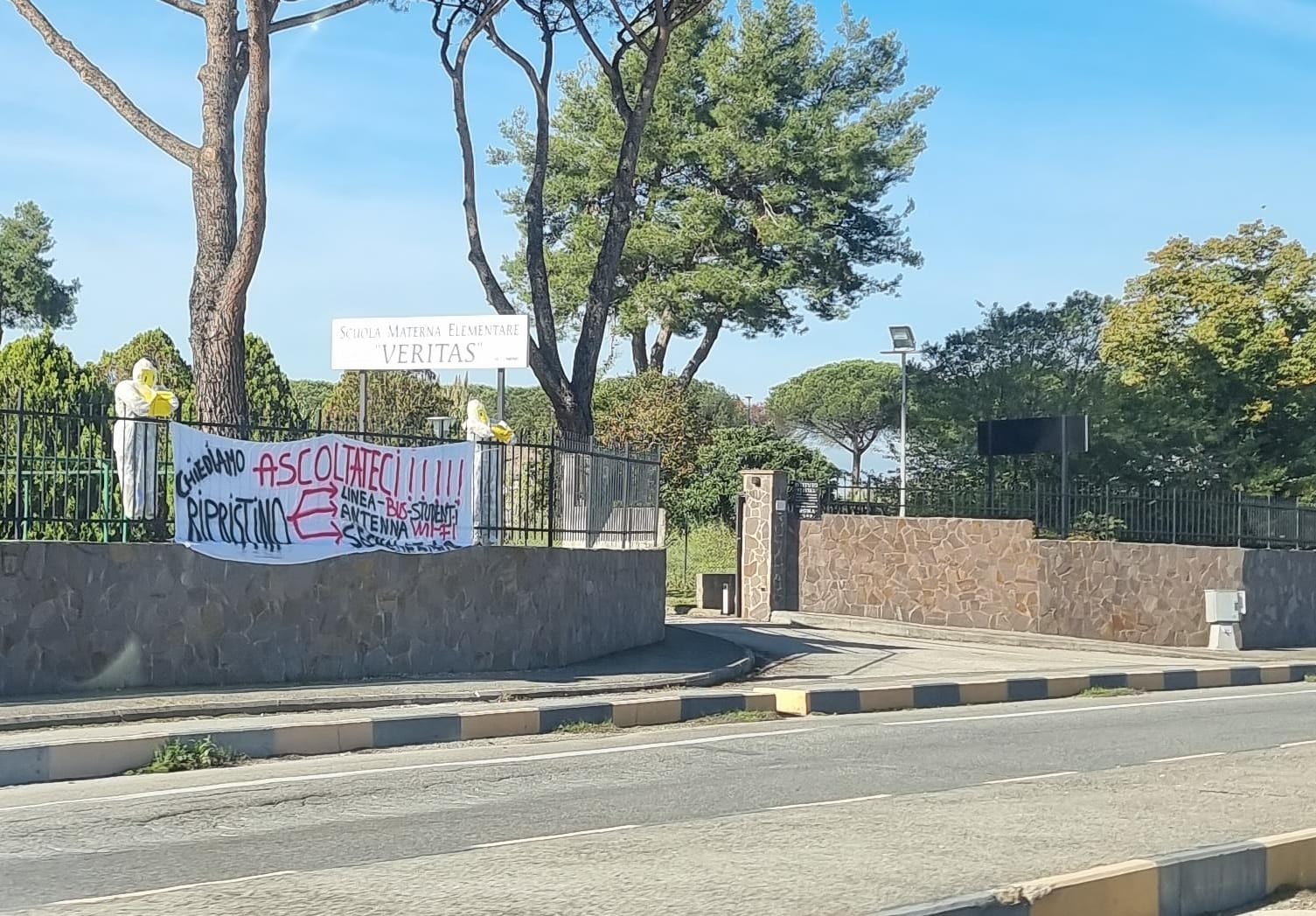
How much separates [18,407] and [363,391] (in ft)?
21.8

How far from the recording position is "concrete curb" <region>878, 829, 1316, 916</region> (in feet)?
19.3

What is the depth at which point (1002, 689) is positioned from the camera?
56.2 feet

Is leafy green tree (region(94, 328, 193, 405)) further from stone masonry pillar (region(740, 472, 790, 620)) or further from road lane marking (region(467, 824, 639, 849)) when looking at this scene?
road lane marking (region(467, 824, 639, 849))

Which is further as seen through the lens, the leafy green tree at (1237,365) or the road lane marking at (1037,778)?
the leafy green tree at (1237,365)

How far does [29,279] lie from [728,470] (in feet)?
117

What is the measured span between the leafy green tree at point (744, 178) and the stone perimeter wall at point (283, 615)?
23.3 metres

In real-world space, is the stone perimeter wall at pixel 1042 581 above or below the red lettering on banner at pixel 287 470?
below

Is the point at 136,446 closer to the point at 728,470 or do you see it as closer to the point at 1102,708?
the point at 1102,708

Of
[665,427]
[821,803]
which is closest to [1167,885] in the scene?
[821,803]

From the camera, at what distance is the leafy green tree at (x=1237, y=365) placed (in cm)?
→ 3322

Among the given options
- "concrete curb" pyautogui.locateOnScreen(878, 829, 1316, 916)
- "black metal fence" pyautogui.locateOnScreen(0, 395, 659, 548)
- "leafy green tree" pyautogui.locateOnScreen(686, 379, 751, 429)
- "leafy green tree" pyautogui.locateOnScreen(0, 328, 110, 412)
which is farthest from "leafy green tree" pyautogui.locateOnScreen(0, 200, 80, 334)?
"concrete curb" pyautogui.locateOnScreen(878, 829, 1316, 916)

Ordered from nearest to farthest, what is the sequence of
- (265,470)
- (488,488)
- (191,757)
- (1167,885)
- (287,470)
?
(1167,885) < (191,757) < (265,470) < (287,470) < (488,488)

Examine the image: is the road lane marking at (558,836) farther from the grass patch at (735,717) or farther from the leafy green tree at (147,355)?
the leafy green tree at (147,355)

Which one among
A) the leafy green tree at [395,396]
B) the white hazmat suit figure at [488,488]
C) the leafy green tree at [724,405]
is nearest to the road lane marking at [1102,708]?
the white hazmat suit figure at [488,488]
